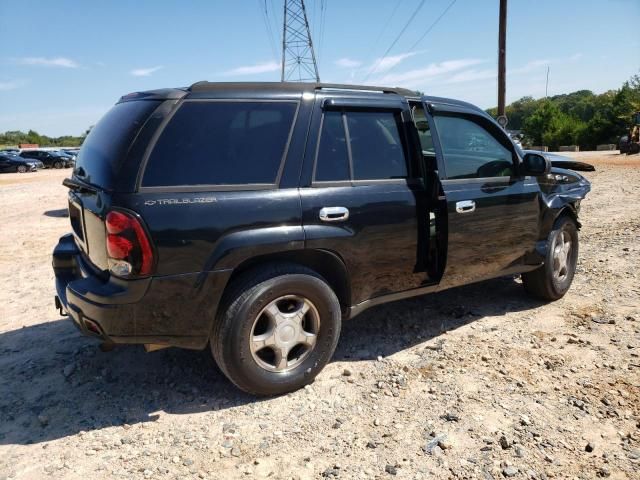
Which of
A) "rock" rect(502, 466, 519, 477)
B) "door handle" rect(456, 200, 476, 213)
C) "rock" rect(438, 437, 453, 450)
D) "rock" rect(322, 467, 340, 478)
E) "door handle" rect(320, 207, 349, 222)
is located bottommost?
"rock" rect(502, 466, 519, 477)

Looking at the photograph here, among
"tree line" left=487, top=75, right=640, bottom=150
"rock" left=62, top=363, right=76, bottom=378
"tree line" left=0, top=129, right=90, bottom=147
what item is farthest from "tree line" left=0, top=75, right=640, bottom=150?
"tree line" left=0, top=129, right=90, bottom=147

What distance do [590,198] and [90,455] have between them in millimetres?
11816

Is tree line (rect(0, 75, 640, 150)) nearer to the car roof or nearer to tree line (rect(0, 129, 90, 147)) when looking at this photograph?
the car roof

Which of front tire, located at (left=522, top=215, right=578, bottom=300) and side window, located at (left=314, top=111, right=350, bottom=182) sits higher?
side window, located at (left=314, top=111, right=350, bottom=182)

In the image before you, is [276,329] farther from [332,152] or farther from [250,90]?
[250,90]

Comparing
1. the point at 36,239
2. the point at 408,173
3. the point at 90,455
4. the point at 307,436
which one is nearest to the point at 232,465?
the point at 307,436

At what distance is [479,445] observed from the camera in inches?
107

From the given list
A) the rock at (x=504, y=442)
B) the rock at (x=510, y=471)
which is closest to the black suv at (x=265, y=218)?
the rock at (x=504, y=442)

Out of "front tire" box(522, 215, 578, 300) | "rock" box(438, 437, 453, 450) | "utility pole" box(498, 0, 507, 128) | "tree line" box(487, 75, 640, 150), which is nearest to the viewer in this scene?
"rock" box(438, 437, 453, 450)

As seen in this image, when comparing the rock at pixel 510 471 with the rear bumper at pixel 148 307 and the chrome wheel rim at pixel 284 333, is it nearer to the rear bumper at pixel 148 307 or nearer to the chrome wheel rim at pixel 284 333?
the chrome wheel rim at pixel 284 333

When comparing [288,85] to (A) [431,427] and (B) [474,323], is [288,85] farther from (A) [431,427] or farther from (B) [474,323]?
(B) [474,323]

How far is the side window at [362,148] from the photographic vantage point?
337cm

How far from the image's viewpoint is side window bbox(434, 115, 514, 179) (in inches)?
157

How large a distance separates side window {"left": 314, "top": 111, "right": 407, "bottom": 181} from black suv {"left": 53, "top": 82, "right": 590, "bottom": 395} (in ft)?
0.03
